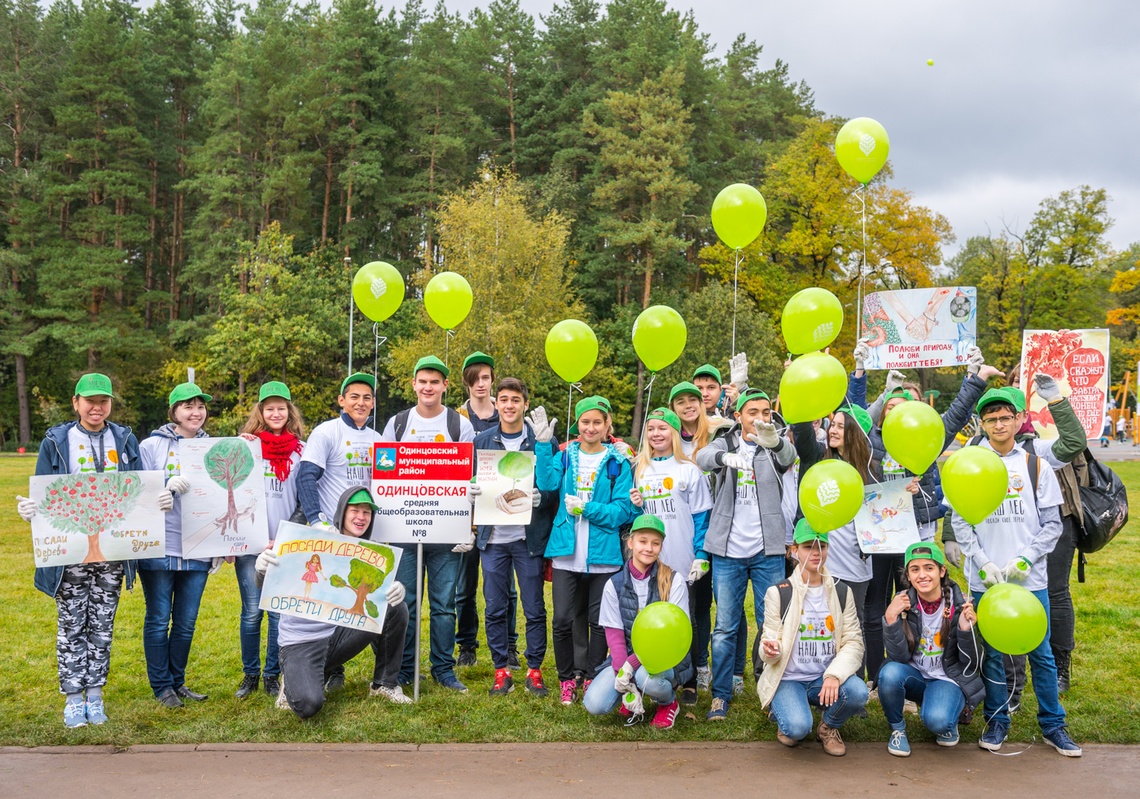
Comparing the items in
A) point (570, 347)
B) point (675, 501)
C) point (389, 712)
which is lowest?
point (389, 712)

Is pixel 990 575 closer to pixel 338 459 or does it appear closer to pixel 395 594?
pixel 395 594

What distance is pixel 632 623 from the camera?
5551mm

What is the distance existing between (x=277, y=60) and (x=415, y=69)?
19.8 feet

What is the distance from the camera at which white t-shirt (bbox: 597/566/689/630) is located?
5.52 meters

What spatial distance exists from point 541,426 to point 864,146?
347 centimetres

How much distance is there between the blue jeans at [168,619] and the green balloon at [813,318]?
4507mm

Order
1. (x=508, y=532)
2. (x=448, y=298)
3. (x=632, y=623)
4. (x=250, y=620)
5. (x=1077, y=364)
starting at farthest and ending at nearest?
(x=1077, y=364) → (x=448, y=298) → (x=508, y=532) → (x=250, y=620) → (x=632, y=623)

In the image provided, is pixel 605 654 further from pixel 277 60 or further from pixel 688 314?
pixel 277 60

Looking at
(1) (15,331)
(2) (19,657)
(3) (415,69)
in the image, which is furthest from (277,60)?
(2) (19,657)

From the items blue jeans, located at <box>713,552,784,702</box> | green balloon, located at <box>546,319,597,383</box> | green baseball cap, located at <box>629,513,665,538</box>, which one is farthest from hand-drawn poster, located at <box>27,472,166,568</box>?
blue jeans, located at <box>713,552,784,702</box>

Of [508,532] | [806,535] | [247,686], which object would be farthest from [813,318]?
[247,686]

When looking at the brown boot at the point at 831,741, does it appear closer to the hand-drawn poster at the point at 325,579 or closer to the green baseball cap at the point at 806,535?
the green baseball cap at the point at 806,535

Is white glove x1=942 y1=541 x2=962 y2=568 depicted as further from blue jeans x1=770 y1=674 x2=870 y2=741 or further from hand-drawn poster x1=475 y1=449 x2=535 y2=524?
hand-drawn poster x1=475 y1=449 x2=535 y2=524

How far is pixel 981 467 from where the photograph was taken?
4.90 metres
